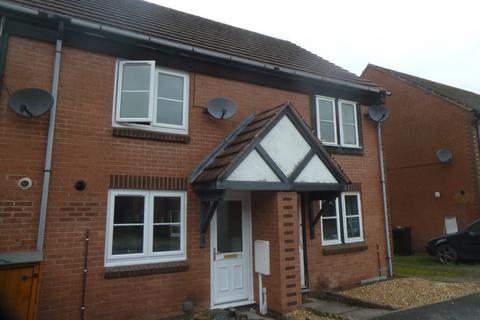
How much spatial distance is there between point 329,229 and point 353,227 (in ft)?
2.57

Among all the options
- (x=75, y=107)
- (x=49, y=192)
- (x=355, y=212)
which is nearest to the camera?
(x=49, y=192)

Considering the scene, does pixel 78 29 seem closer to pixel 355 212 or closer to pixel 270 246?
pixel 270 246

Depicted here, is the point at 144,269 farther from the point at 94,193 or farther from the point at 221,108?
the point at 221,108

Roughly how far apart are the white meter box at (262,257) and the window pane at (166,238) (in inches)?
62.6

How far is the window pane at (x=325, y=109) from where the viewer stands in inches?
358

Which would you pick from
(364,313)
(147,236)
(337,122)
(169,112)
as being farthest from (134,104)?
(364,313)

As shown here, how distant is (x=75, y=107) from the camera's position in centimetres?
609

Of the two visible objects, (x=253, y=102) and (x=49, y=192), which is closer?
(x=49, y=192)

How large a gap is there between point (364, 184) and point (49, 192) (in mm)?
7473

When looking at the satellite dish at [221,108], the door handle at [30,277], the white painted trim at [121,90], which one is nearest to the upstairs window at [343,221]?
the satellite dish at [221,108]

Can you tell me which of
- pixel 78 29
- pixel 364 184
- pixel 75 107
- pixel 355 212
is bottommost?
pixel 355 212

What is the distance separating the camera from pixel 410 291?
25.5 feet

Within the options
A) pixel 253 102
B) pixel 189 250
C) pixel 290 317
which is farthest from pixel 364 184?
pixel 189 250

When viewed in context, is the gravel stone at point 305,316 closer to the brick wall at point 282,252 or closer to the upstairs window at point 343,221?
the brick wall at point 282,252
